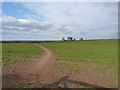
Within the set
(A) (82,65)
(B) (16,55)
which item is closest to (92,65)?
(A) (82,65)

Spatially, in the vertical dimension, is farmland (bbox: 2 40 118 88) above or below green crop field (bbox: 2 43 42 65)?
below

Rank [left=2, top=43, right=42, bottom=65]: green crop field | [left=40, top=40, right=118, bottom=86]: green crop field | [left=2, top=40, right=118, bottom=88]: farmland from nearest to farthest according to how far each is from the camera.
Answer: [left=2, top=40, right=118, bottom=88]: farmland, [left=40, top=40, right=118, bottom=86]: green crop field, [left=2, top=43, right=42, bottom=65]: green crop field

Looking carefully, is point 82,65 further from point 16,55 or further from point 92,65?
point 16,55

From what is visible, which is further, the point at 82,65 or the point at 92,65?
the point at 92,65

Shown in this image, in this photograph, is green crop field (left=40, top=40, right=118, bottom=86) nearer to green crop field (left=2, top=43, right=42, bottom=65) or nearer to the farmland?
the farmland

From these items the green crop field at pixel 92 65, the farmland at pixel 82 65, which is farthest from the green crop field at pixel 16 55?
the green crop field at pixel 92 65

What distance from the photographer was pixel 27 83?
18.6 ft

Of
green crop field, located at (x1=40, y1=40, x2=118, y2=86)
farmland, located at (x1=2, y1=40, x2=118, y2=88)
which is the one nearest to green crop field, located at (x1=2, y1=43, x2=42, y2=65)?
farmland, located at (x1=2, y1=40, x2=118, y2=88)

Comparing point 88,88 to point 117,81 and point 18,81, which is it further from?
point 18,81

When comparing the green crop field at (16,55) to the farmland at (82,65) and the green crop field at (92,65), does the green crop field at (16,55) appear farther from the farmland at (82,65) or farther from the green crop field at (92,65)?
the green crop field at (92,65)

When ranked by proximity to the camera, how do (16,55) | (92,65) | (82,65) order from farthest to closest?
(16,55) < (92,65) < (82,65)

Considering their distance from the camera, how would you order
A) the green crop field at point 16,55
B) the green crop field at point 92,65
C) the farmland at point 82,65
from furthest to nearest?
the green crop field at point 16,55 → the green crop field at point 92,65 → the farmland at point 82,65

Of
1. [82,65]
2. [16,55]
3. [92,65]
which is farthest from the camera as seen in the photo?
[16,55]

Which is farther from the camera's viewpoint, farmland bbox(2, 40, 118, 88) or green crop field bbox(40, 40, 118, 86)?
green crop field bbox(40, 40, 118, 86)
